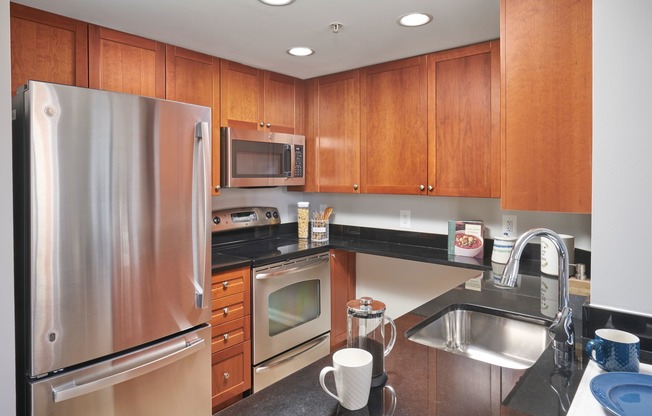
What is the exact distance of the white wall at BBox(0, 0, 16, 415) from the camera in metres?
1.33

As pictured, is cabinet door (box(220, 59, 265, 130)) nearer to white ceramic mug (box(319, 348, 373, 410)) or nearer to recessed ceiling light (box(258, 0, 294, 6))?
recessed ceiling light (box(258, 0, 294, 6))

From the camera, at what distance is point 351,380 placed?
2.55 feet

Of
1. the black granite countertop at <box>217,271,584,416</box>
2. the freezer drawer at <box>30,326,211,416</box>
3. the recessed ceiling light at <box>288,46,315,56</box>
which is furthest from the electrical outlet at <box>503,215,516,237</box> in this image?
the freezer drawer at <box>30,326,211,416</box>

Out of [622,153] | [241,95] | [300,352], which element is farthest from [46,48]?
[622,153]

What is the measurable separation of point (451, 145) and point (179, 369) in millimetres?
1902

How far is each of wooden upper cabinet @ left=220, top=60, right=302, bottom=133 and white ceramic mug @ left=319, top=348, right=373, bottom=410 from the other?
2092 millimetres

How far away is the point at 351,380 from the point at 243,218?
2.29 m

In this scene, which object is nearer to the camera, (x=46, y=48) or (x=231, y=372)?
(x=46, y=48)

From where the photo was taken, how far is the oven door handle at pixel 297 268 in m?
2.43

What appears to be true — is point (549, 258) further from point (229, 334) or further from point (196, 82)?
point (196, 82)

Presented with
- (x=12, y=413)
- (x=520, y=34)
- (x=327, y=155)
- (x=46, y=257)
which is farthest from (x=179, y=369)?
(x=520, y=34)

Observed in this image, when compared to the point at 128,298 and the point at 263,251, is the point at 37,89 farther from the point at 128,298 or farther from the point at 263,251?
the point at 263,251

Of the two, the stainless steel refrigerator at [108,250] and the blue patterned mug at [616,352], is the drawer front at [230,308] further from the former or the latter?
the blue patterned mug at [616,352]

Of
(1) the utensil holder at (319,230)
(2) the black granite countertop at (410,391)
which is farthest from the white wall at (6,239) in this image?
(1) the utensil holder at (319,230)
